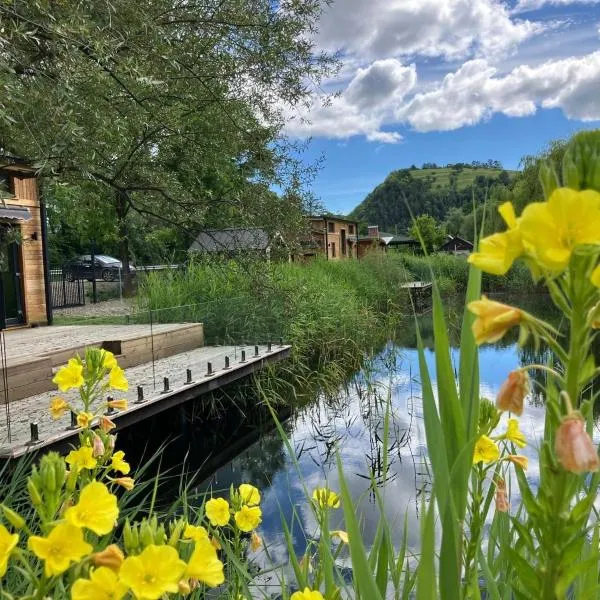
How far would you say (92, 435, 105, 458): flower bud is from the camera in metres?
1.67

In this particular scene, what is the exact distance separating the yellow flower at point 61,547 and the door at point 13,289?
12633 millimetres

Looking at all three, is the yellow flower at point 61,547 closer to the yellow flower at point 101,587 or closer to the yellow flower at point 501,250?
the yellow flower at point 101,587

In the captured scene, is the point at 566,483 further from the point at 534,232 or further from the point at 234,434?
the point at 234,434

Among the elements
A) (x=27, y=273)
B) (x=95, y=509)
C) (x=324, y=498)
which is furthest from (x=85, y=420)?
(x=27, y=273)

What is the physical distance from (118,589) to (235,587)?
1085 mm

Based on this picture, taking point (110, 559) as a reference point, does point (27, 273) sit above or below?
above

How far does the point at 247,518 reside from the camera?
5.23 ft

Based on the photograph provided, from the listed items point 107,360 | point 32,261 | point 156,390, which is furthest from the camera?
point 32,261

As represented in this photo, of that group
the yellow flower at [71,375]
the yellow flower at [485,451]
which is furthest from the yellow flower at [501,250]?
the yellow flower at [71,375]

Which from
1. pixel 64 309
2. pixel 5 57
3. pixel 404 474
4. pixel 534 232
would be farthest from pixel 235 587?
pixel 64 309

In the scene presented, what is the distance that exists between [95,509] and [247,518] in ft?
3.01

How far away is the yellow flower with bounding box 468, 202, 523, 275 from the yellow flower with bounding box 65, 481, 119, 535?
0.54m

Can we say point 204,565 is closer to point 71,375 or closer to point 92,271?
point 71,375

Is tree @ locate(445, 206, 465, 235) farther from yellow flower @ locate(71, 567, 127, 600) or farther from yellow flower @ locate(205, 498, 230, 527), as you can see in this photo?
yellow flower @ locate(71, 567, 127, 600)
